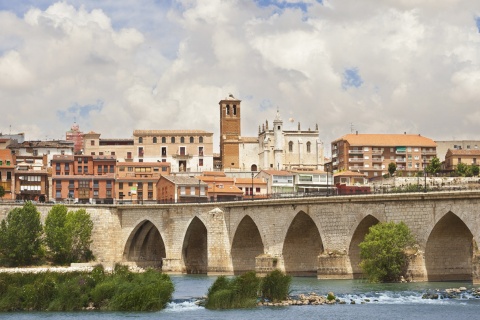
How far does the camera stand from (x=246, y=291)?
52125mm

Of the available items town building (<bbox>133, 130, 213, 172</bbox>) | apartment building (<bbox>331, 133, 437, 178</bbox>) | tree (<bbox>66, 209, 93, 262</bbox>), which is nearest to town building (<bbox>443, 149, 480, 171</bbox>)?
apartment building (<bbox>331, 133, 437, 178</bbox>)

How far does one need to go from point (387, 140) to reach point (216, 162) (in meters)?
27.9

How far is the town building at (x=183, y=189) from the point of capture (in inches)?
4387

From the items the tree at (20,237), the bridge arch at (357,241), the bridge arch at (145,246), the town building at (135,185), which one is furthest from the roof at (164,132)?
the bridge arch at (357,241)

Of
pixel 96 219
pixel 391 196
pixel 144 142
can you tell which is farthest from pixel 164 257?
pixel 144 142

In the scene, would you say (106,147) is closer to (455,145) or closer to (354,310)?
(455,145)

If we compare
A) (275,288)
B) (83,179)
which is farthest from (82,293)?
(83,179)

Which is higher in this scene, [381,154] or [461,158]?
[381,154]

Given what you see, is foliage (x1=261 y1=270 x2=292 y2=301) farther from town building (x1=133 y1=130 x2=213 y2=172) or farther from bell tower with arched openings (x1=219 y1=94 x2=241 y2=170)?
bell tower with arched openings (x1=219 y1=94 x2=241 y2=170)

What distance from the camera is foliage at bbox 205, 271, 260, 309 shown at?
5199 cm

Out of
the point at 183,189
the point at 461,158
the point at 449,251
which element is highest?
the point at 461,158

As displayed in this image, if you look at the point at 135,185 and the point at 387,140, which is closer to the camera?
the point at 135,185

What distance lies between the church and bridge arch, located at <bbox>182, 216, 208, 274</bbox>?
188 ft

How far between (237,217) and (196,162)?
212 feet
